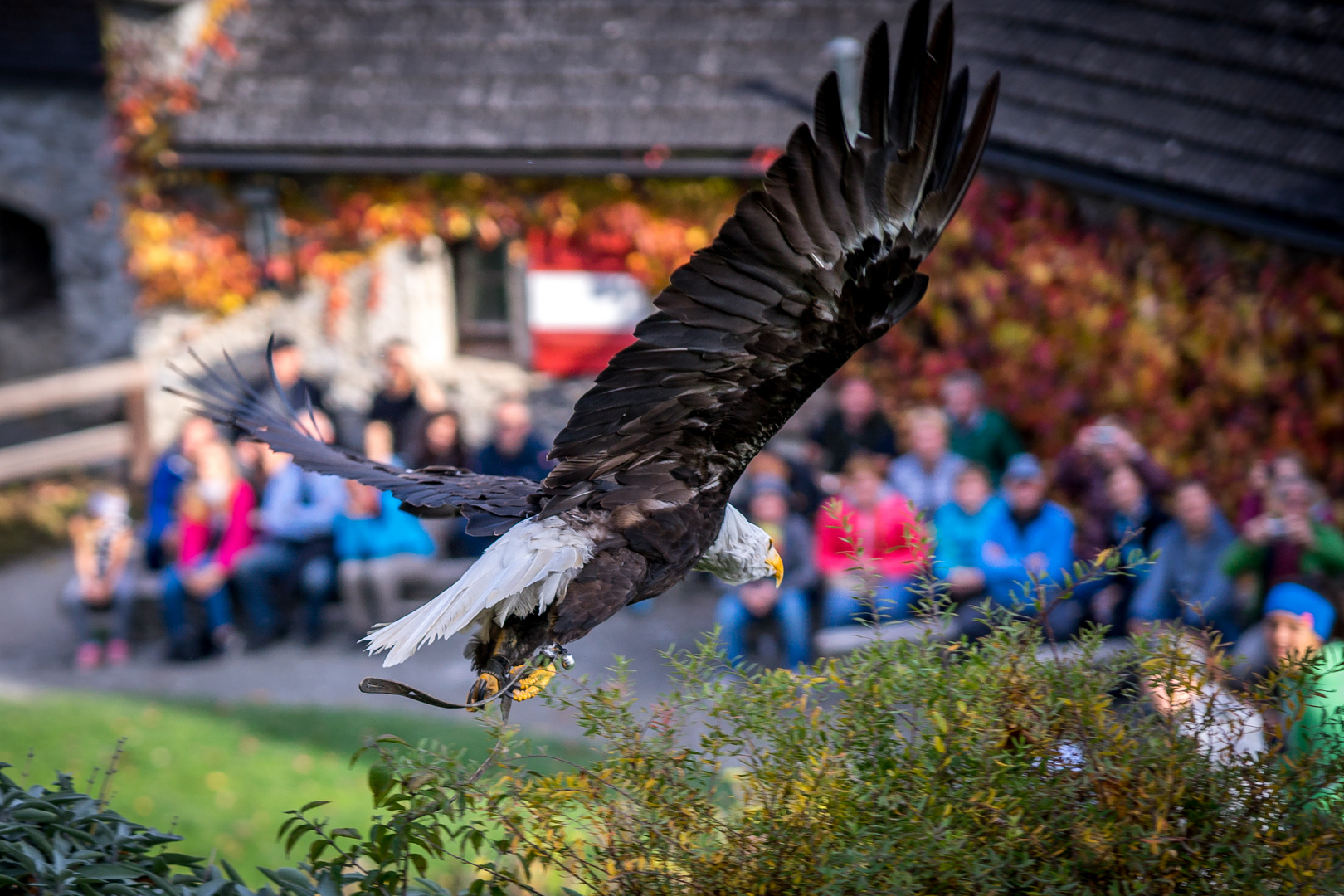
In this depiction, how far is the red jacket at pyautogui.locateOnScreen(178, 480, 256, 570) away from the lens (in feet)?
→ 23.5

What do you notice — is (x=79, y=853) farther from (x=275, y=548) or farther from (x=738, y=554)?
(x=275, y=548)

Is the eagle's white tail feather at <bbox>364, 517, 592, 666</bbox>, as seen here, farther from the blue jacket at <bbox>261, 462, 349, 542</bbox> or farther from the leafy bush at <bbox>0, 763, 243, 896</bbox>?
the blue jacket at <bbox>261, 462, 349, 542</bbox>

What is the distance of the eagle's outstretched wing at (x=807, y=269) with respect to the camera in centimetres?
254

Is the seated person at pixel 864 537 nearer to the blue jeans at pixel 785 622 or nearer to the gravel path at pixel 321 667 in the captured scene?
the blue jeans at pixel 785 622

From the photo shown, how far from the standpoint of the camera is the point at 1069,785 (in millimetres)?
1818

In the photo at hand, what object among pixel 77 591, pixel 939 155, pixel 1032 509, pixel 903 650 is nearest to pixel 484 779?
pixel 903 650

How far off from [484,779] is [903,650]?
700mm

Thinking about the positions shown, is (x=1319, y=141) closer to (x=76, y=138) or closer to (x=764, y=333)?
(x=764, y=333)

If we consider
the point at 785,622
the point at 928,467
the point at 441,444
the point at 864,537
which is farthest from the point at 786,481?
the point at 441,444

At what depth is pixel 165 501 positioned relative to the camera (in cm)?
746

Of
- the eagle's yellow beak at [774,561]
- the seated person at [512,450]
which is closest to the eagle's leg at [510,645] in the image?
the eagle's yellow beak at [774,561]

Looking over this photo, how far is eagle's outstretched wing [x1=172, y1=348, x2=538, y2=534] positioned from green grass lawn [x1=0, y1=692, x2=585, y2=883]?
1595 mm

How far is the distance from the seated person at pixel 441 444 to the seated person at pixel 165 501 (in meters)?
1.27

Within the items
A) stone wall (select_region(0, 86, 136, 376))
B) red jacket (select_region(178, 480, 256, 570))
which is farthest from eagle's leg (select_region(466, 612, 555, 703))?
stone wall (select_region(0, 86, 136, 376))
